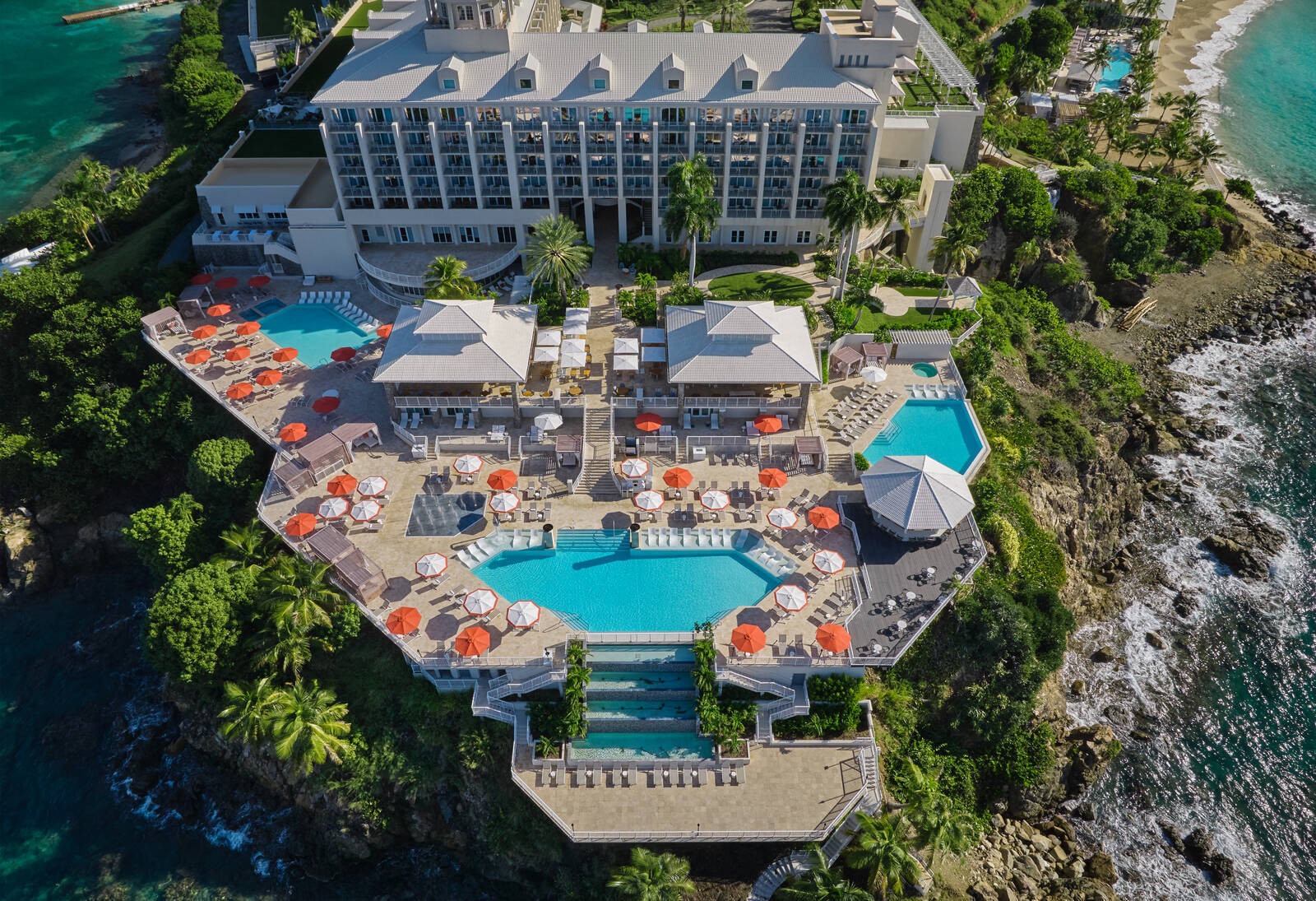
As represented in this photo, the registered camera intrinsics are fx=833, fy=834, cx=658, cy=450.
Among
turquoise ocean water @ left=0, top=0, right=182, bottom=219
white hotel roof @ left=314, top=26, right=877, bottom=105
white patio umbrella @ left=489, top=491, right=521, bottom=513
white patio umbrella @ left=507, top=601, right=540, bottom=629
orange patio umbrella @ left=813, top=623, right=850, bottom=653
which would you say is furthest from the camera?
turquoise ocean water @ left=0, top=0, right=182, bottom=219

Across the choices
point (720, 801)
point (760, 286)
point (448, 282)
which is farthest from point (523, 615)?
point (760, 286)

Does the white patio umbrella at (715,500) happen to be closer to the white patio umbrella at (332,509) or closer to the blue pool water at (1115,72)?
the white patio umbrella at (332,509)

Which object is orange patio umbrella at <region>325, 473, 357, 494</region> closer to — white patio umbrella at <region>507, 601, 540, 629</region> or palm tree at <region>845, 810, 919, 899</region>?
white patio umbrella at <region>507, 601, 540, 629</region>

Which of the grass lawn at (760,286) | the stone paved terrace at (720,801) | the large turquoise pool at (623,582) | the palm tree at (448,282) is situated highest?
the palm tree at (448,282)

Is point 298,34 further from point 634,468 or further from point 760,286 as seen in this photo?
point 634,468

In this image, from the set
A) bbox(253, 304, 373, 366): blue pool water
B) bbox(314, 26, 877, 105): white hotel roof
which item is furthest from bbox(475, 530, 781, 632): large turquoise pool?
bbox(314, 26, 877, 105): white hotel roof

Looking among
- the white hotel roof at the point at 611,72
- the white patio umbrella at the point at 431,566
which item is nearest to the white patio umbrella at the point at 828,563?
the white patio umbrella at the point at 431,566
